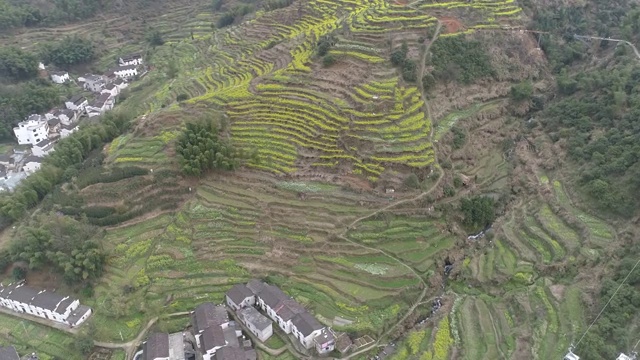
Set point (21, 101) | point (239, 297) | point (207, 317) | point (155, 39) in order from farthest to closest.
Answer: point (155, 39) < point (21, 101) < point (239, 297) < point (207, 317)

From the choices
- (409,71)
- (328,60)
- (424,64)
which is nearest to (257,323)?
(328,60)

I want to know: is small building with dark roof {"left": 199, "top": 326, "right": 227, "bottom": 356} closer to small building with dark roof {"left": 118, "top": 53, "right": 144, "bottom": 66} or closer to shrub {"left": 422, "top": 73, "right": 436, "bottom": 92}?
shrub {"left": 422, "top": 73, "right": 436, "bottom": 92}

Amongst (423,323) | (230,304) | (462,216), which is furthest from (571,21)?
(230,304)

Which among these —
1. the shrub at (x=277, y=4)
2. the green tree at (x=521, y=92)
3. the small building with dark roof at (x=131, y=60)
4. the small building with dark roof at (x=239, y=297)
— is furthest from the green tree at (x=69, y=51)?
the green tree at (x=521, y=92)

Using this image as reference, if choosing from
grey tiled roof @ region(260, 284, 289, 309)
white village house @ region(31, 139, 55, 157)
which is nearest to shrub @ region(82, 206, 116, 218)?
grey tiled roof @ region(260, 284, 289, 309)

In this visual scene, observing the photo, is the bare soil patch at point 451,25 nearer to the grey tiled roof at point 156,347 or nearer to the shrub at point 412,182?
the shrub at point 412,182

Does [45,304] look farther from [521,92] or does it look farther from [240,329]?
[521,92]
